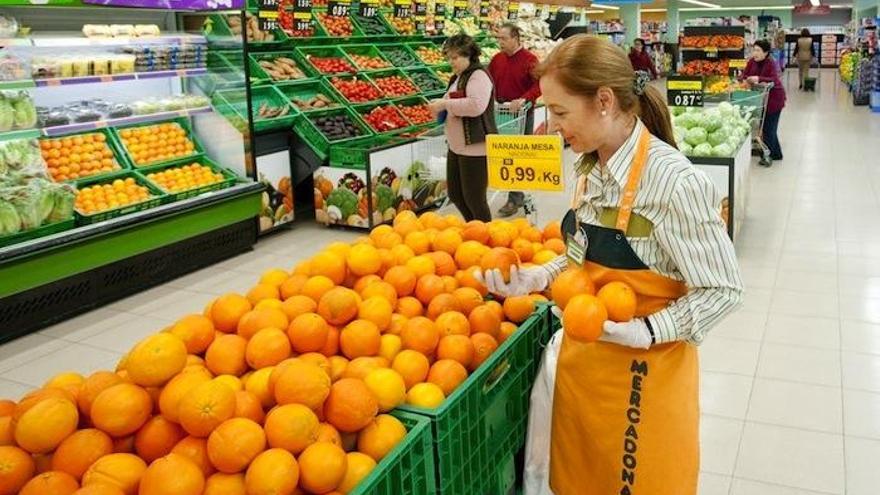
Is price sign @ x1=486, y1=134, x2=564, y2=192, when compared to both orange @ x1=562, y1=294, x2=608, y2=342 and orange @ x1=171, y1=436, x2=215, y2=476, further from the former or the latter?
orange @ x1=171, y1=436, x2=215, y2=476

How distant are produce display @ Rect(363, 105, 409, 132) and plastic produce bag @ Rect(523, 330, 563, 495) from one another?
5867mm

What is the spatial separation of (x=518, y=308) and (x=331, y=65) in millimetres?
6441

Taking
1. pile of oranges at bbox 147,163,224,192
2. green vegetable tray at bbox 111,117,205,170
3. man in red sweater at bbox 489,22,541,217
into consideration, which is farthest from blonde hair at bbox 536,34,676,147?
man in red sweater at bbox 489,22,541,217

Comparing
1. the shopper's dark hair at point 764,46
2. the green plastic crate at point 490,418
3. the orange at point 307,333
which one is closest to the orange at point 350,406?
the green plastic crate at point 490,418

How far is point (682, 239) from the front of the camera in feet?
5.60

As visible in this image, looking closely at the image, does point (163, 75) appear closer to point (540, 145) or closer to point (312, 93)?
point (312, 93)

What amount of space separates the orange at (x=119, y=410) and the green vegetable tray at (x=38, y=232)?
11.5 ft

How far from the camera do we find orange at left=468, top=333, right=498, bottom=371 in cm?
209

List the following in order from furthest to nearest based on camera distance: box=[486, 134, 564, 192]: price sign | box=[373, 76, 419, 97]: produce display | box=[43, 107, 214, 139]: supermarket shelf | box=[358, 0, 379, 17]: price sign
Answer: box=[358, 0, 379, 17]: price sign
box=[373, 76, 419, 97]: produce display
box=[43, 107, 214, 139]: supermarket shelf
box=[486, 134, 564, 192]: price sign

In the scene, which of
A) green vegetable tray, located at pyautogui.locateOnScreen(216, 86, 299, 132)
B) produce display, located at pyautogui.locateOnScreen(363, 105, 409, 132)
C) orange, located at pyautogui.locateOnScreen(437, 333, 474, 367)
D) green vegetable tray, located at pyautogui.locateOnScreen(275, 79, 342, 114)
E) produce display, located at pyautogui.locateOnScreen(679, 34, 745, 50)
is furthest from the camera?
produce display, located at pyautogui.locateOnScreen(679, 34, 745, 50)

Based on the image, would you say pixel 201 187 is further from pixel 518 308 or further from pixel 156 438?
pixel 156 438

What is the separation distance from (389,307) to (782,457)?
203 cm

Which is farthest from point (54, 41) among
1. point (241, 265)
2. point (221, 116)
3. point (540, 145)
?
point (540, 145)

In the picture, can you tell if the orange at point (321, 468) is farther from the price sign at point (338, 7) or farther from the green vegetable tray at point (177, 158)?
the price sign at point (338, 7)
